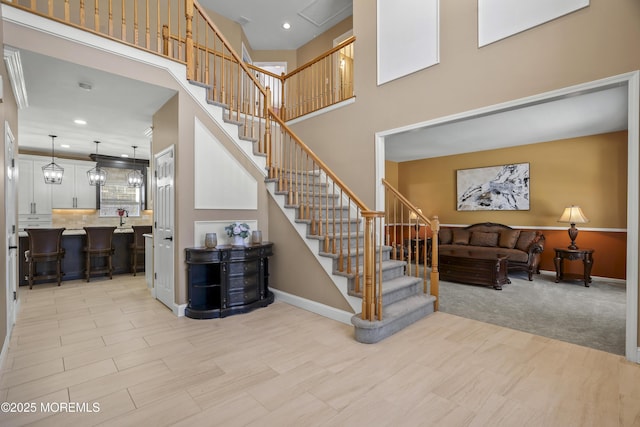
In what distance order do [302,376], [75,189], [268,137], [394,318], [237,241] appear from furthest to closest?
[75,189] → [268,137] → [237,241] → [394,318] → [302,376]

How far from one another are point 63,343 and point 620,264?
8507mm

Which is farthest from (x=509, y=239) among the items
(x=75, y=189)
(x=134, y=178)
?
(x=75, y=189)

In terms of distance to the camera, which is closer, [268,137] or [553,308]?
[553,308]

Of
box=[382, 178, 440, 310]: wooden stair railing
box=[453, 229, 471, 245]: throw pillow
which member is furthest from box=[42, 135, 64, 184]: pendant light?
box=[453, 229, 471, 245]: throw pillow

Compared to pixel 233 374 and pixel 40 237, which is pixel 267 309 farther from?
pixel 40 237

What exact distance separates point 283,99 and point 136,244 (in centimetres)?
420

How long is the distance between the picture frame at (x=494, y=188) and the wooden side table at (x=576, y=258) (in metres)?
1.38

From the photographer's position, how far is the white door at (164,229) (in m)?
3.79

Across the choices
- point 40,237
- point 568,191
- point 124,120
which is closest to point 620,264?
point 568,191

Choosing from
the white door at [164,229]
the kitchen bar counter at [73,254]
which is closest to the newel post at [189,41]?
the white door at [164,229]

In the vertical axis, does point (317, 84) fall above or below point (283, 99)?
above

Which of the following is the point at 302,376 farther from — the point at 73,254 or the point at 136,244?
the point at 73,254

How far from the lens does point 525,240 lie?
5914mm

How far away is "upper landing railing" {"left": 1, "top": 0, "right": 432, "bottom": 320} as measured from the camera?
2973mm
